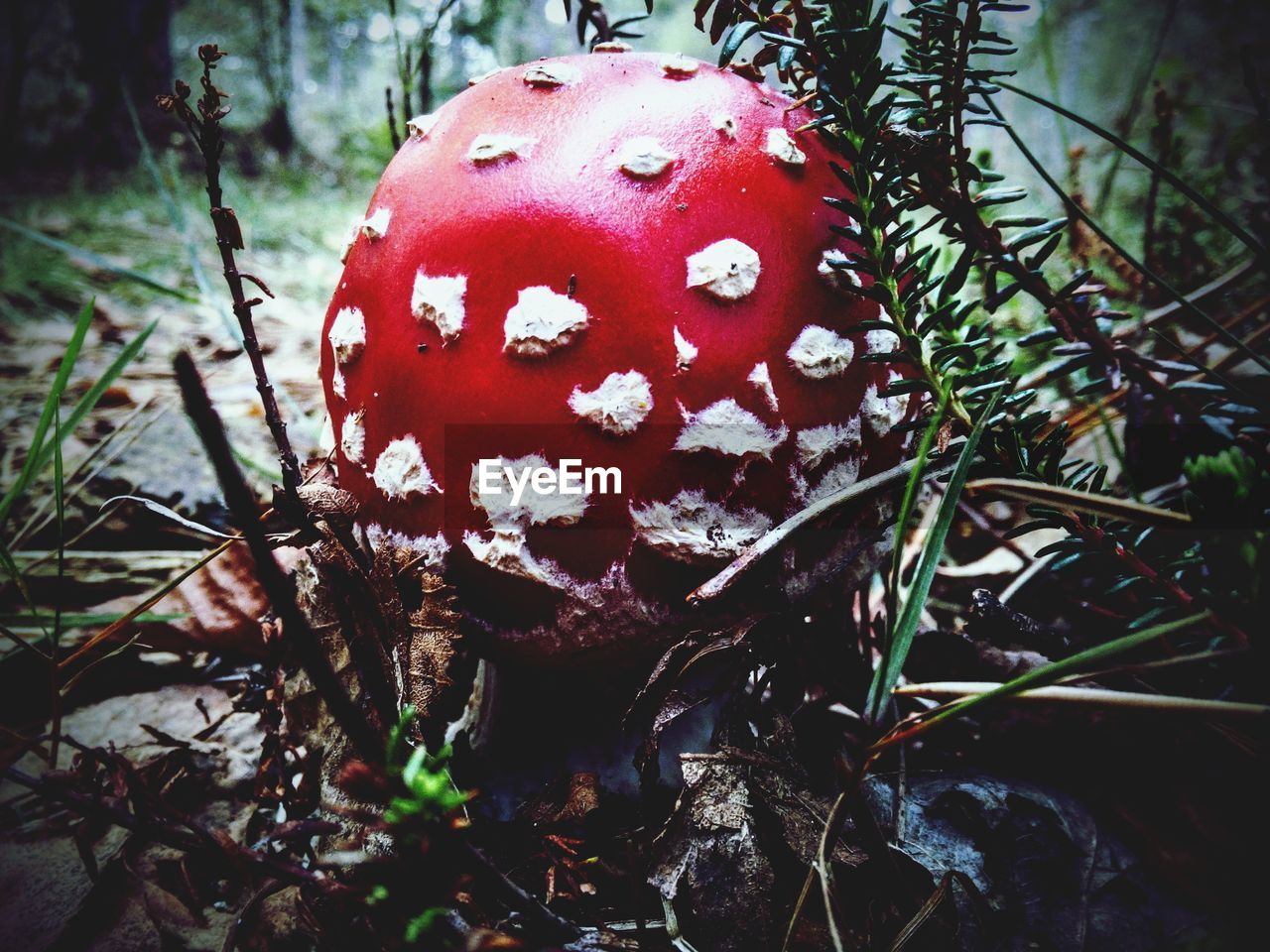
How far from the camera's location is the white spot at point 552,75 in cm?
119

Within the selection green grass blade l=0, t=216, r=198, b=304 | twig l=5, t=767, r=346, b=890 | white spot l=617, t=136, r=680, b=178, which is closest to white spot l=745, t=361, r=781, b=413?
white spot l=617, t=136, r=680, b=178

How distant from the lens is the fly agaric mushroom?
3.45 ft

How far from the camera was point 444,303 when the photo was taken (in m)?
1.09

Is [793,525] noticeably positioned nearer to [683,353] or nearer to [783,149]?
[683,353]

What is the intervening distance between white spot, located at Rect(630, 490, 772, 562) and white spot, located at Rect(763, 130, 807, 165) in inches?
21.0

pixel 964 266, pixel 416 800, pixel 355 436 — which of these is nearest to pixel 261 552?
pixel 416 800

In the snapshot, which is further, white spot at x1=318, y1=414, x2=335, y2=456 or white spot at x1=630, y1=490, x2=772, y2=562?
white spot at x1=318, y1=414, x2=335, y2=456

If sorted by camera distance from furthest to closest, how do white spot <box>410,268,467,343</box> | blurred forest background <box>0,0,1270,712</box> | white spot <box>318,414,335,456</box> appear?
blurred forest background <box>0,0,1270,712</box>
white spot <box>318,414,335,456</box>
white spot <box>410,268,467,343</box>

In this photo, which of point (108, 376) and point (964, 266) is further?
point (108, 376)

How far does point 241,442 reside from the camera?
7.69ft

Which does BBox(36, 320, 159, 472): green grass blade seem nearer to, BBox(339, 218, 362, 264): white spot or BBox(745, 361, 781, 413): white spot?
BBox(339, 218, 362, 264): white spot

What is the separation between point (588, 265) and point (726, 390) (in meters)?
0.26

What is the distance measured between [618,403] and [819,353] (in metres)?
0.30

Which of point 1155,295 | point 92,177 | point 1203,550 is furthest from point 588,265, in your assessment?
point 92,177
